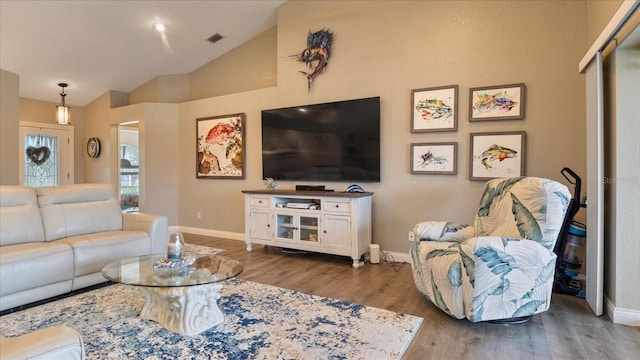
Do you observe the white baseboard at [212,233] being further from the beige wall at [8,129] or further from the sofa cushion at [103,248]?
the beige wall at [8,129]

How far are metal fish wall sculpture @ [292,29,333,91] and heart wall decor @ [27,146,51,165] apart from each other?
561 cm

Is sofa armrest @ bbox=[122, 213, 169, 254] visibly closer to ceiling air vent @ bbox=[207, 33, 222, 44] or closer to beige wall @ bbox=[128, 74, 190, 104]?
ceiling air vent @ bbox=[207, 33, 222, 44]

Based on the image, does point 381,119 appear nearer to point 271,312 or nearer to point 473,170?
point 473,170

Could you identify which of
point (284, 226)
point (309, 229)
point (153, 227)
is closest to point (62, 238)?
point (153, 227)

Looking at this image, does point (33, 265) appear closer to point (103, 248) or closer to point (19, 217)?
point (103, 248)

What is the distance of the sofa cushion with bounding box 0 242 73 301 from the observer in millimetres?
2363

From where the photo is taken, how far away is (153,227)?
336 cm

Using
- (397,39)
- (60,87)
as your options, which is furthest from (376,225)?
(60,87)

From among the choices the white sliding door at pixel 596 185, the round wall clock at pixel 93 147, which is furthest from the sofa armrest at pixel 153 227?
the round wall clock at pixel 93 147

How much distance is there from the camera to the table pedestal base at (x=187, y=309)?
2.11 m

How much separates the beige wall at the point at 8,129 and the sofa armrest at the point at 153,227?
9.22 ft

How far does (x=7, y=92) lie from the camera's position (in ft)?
→ 15.9

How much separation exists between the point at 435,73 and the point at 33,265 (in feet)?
13.4

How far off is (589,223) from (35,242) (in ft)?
15.0
